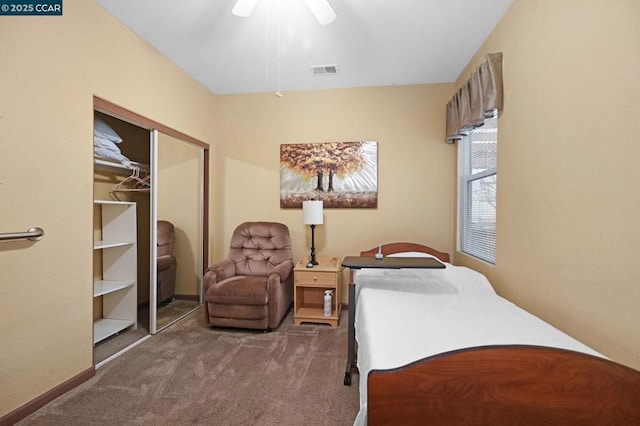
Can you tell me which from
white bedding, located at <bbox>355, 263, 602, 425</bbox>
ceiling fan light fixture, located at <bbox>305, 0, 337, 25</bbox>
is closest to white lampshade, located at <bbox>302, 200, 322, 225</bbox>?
white bedding, located at <bbox>355, 263, 602, 425</bbox>

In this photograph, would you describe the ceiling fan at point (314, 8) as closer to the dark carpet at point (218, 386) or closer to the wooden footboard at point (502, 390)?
the wooden footboard at point (502, 390)

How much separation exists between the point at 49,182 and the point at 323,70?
2581 mm

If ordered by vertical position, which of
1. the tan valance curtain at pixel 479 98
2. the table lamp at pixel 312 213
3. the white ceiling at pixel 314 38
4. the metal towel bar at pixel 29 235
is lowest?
the metal towel bar at pixel 29 235

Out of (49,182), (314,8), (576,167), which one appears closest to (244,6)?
(314,8)

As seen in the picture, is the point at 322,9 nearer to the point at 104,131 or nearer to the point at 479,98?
the point at 479,98

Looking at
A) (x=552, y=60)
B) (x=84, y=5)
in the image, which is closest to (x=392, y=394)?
(x=552, y=60)

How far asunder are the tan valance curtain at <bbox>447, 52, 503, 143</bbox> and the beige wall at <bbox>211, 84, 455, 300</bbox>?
49 cm

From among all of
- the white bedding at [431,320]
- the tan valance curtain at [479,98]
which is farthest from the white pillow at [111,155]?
the tan valance curtain at [479,98]

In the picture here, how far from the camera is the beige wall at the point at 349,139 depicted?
11.3ft

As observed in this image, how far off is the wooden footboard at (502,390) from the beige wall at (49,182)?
6.78 ft

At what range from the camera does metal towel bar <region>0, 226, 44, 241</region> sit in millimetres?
1537

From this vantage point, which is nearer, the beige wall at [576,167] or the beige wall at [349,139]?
the beige wall at [576,167]

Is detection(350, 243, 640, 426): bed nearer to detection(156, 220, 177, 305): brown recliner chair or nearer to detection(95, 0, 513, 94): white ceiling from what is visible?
detection(95, 0, 513, 94): white ceiling

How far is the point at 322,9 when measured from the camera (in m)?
1.84
